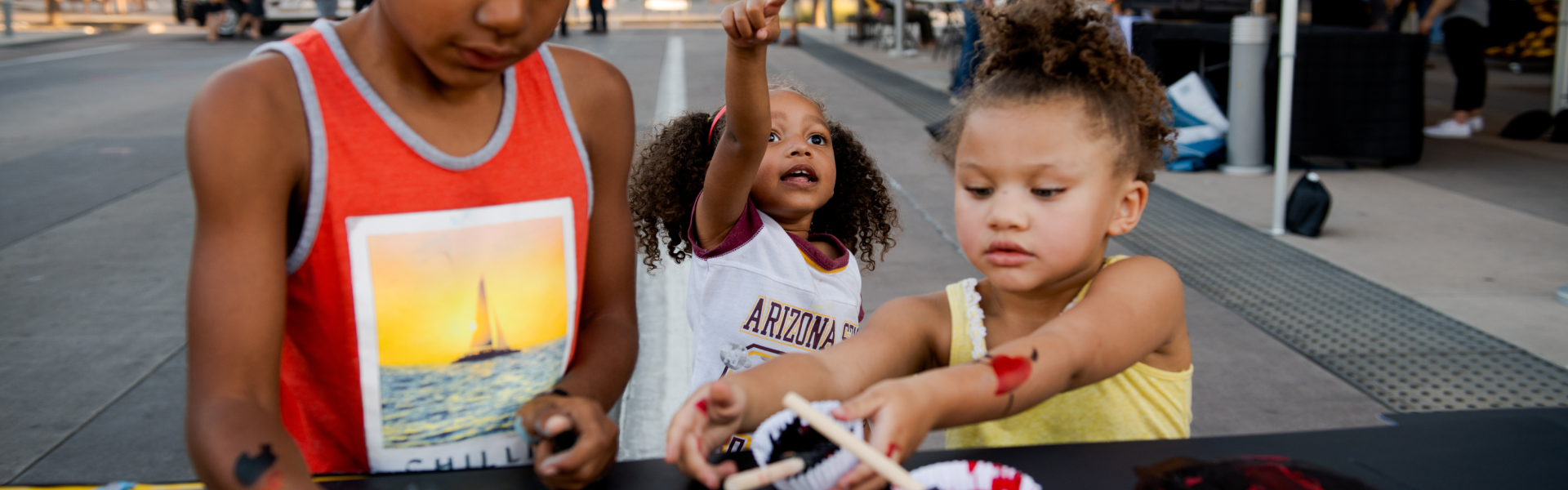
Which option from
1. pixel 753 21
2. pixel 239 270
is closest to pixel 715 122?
pixel 753 21

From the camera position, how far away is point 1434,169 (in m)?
6.30

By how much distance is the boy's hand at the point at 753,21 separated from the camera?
4.35 ft

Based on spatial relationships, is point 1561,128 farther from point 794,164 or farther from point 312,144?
point 312,144

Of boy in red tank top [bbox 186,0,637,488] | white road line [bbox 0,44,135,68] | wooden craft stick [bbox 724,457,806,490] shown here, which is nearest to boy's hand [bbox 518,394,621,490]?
boy in red tank top [bbox 186,0,637,488]

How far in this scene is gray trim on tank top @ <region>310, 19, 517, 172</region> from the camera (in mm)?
1147

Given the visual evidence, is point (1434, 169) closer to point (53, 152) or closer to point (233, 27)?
point (53, 152)

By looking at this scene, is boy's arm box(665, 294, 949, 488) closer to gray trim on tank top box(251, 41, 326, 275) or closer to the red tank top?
the red tank top

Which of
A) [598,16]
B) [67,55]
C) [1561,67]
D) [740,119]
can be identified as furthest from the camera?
[598,16]

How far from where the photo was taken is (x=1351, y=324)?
11.7ft

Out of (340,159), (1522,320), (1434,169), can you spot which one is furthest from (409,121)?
(1434,169)

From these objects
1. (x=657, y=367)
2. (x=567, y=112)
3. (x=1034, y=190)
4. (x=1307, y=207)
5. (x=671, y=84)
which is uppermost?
(x=567, y=112)

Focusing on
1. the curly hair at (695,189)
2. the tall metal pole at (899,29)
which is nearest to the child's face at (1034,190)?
the curly hair at (695,189)

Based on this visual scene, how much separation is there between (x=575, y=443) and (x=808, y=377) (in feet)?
0.89

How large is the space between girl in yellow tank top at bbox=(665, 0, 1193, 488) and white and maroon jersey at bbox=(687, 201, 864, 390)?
381 millimetres
